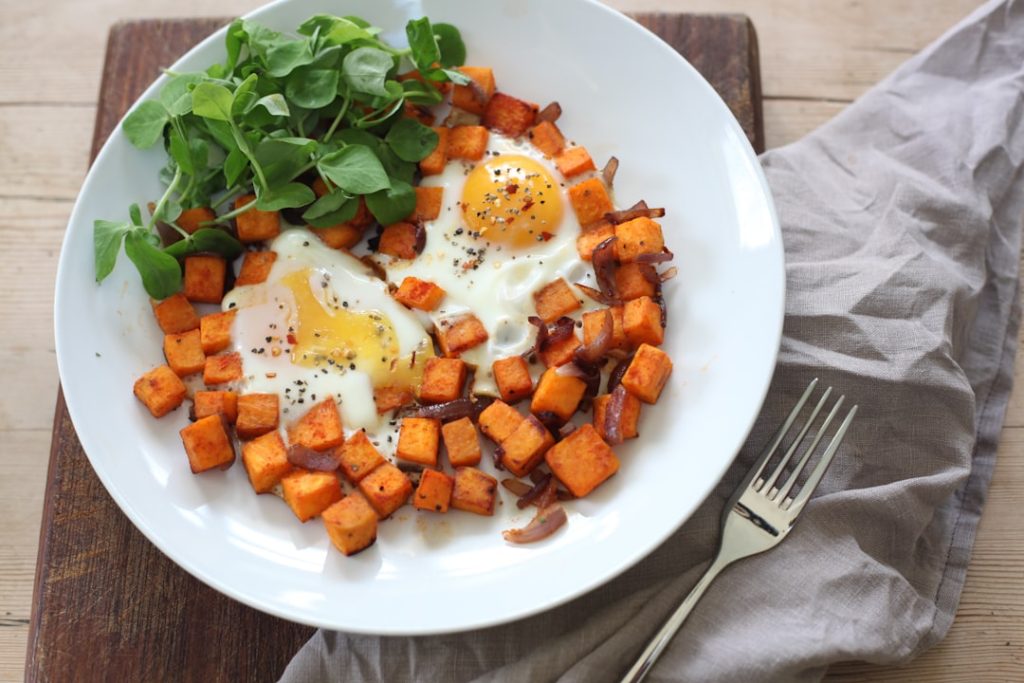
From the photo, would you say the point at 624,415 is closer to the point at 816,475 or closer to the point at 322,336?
the point at 816,475

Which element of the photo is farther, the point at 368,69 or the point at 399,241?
the point at 399,241

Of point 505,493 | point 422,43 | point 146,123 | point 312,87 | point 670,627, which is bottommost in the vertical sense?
point 670,627

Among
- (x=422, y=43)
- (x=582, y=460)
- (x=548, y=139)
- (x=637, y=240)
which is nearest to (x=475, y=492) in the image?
(x=582, y=460)

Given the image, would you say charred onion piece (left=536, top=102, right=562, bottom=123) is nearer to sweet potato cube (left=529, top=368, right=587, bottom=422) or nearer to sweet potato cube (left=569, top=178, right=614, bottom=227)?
sweet potato cube (left=569, top=178, right=614, bottom=227)

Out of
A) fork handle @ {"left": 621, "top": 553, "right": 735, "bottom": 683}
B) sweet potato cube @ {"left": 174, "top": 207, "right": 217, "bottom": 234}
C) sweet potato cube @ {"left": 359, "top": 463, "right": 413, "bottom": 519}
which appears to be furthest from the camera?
sweet potato cube @ {"left": 174, "top": 207, "right": 217, "bottom": 234}

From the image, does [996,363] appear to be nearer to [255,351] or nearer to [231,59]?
[255,351]

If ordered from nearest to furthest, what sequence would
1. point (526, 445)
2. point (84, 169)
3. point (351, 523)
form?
1. point (351, 523)
2. point (526, 445)
3. point (84, 169)

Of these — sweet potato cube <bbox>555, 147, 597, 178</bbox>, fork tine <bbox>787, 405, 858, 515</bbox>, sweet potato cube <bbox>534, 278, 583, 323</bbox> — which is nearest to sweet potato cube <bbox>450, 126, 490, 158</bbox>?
sweet potato cube <bbox>555, 147, 597, 178</bbox>
